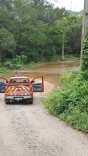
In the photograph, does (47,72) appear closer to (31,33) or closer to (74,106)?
(31,33)

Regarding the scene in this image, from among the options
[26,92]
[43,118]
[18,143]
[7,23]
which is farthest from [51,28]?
[18,143]

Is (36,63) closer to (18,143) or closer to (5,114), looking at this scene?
(5,114)

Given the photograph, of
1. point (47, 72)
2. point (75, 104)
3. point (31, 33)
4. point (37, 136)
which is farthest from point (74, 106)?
point (31, 33)

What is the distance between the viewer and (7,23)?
159 feet

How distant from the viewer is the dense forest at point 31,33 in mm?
48500

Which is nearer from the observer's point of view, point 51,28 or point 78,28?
point 51,28

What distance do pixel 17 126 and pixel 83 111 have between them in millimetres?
3100

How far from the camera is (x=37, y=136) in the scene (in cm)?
1076

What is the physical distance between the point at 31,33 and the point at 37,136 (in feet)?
145

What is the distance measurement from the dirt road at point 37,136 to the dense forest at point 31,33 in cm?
3057

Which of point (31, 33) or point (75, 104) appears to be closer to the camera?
point (75, 104)

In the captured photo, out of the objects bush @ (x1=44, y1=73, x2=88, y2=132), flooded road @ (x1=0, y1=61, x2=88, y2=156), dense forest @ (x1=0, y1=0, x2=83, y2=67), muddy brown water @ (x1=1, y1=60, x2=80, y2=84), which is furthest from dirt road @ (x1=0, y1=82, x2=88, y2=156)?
dense forest @ (x1=0, y1=0, x2=83, y2=67)

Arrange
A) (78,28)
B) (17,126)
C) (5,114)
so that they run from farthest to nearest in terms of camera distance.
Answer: (78,28)
(5,114)
(17,126)

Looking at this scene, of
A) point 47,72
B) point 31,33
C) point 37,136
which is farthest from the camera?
point 31,33
